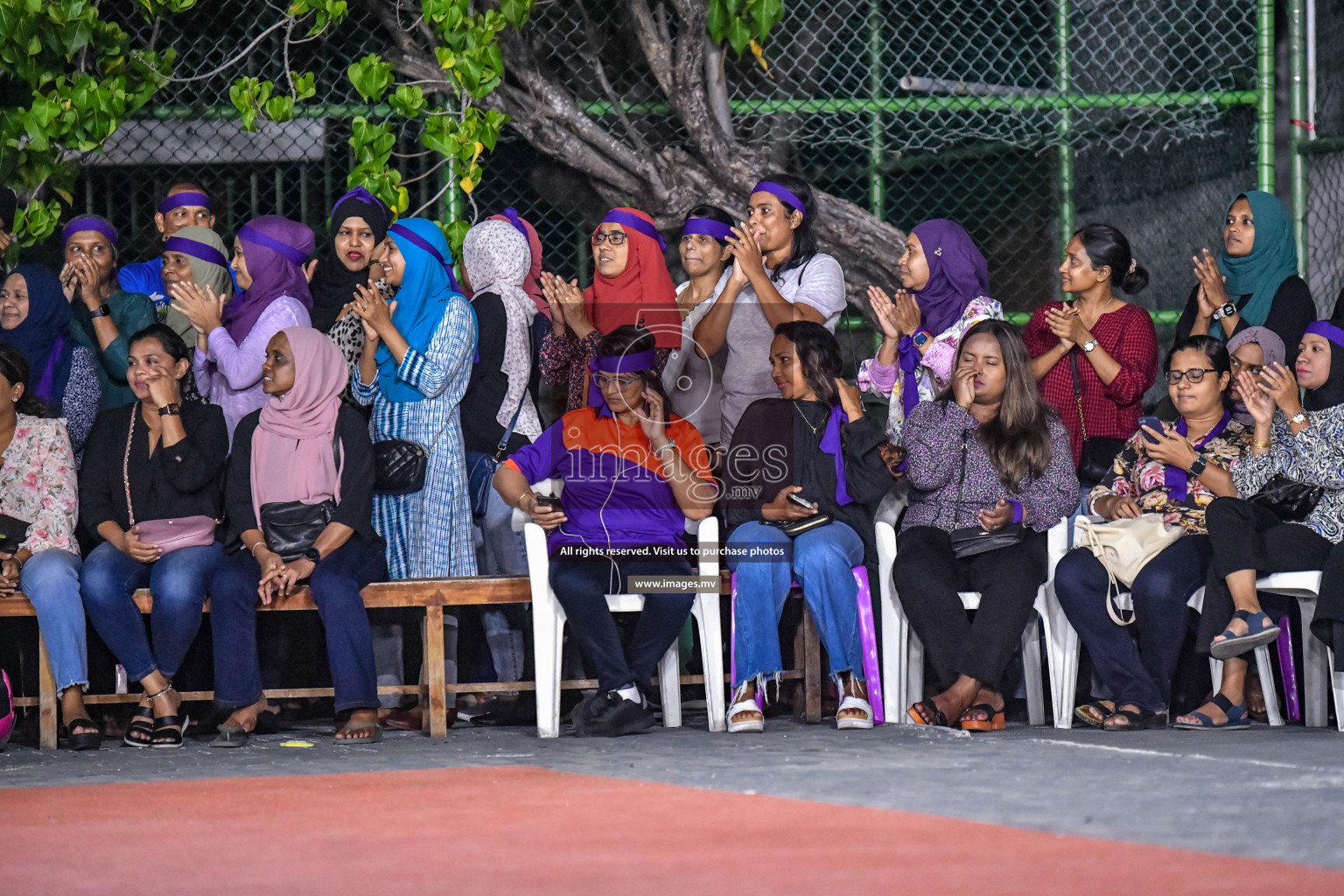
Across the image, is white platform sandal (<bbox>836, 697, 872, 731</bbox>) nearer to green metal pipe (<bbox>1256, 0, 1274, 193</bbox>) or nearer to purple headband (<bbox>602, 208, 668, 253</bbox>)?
purple headband (<bbox>602, 208, 668, 253</bbox>)

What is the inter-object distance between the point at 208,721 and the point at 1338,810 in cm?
363

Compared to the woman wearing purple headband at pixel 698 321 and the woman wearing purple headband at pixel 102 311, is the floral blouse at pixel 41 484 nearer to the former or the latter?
the woman wearing purple headband at pixel 102 311

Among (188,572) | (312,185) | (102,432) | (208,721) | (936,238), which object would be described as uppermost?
(312,185)

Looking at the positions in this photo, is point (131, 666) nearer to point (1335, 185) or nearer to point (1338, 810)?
point (1338, 810)

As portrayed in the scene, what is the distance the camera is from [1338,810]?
319cm

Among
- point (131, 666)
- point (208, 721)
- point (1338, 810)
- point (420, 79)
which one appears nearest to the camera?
point (1338, 810)

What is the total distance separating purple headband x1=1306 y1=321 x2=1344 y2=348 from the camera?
16.8 ft

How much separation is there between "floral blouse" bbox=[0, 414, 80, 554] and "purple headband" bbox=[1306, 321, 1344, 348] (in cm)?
404

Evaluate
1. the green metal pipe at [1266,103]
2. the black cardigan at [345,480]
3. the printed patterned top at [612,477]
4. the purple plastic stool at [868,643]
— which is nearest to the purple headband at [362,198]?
the black cardigan at [345,480]

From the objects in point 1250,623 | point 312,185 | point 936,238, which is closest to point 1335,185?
point 936,238

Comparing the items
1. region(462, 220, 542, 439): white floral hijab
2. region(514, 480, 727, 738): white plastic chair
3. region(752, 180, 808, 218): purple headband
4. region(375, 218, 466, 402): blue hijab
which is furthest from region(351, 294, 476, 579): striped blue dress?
region(752, 180, 808, 218): purple headband

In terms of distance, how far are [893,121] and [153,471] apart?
11.0 ft

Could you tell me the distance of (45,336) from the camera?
5645 millimetres

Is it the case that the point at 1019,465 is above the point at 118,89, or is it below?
below
